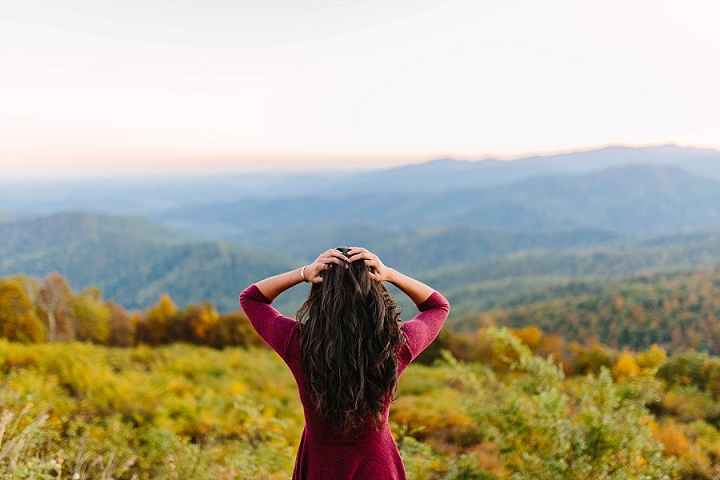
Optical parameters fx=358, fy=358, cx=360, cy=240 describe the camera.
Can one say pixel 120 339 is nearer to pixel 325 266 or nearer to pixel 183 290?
pixel 325 266

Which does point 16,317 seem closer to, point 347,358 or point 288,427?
point 288,427

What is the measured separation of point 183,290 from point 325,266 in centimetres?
18792

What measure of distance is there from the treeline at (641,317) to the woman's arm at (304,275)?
39287 mm

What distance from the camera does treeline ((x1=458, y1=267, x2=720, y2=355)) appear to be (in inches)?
1621

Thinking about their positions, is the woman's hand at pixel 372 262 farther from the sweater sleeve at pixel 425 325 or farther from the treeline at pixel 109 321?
the treeline at pixel 109 321

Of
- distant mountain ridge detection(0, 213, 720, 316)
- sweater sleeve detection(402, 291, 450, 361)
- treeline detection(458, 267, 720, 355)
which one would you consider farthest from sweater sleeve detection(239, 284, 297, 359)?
distant mountain ridge detection(0, 213, 720, 316)

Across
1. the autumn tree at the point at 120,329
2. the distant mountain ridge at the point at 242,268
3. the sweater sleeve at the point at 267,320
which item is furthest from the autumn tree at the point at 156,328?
the distant mountain ridge at the point at 242,268

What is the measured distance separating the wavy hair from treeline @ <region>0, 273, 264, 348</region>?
61.8 ft

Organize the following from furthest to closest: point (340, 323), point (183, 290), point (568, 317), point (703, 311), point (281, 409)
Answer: point (183, 290), point (568, 317), point (703, 311), point (281, 409), point (340, 323)

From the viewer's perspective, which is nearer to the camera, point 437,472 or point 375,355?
point 375,355

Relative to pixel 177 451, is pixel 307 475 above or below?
above

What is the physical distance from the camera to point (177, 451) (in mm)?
4375

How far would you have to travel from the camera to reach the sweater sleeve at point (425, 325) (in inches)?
77.2

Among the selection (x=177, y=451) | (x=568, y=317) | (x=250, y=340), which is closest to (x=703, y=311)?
(x=568, y=317)
